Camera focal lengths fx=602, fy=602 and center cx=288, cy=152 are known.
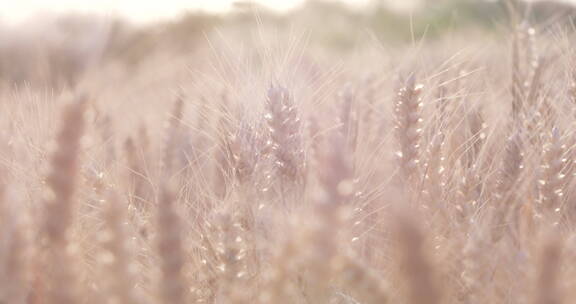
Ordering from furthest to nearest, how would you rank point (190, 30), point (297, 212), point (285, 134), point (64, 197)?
point (190, 30) → point (285, 134) → point (297, 212) → point (64, 197)

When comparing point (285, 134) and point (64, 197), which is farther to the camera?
point (285, 134)

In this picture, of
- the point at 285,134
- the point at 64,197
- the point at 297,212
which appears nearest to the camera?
the point at 64,197

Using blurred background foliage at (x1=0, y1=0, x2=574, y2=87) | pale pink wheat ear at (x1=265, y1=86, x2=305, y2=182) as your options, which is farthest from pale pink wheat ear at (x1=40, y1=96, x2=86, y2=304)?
blurred background foliage at (x1=0, y1=0, x2=574, y2=87)

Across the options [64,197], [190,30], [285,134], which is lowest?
[64,197]

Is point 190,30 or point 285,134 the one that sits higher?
point 190,30

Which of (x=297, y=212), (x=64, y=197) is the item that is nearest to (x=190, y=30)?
(x=297, y=212)

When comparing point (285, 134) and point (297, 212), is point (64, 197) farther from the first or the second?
point (285, 134)

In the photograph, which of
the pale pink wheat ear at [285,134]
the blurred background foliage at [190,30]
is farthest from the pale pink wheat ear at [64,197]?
the blurred background foliage at [190,30]

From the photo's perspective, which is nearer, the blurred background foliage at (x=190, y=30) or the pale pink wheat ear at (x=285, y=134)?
the pale pink wheat ear at (x=285, y=134)

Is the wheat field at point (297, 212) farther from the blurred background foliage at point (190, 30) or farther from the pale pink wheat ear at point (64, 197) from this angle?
the blurred background foliage at point (190, 30)

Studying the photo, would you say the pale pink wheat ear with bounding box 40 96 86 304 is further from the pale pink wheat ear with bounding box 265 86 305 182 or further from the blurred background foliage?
the blurred background foliage

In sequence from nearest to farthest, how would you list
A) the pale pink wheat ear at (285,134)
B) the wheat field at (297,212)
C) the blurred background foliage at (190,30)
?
the wheat field at (297,212) → the pale pink wheat ear at (285,134) → the blurred background foliage at (190,30)

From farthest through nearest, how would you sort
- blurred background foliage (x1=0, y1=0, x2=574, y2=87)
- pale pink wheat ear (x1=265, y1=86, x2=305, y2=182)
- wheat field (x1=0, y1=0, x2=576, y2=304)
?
blurred background foliage (x1=0, y1=0, x2=574, y2=87)
pale pink wheat ear (x1=265, y1=86, x2=305, y2=182)
wheat field (x1=0, y1=0, x2=576, y2=304)
